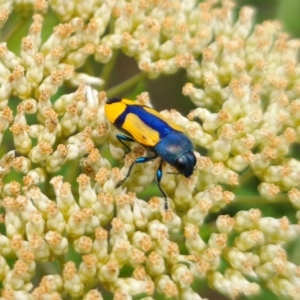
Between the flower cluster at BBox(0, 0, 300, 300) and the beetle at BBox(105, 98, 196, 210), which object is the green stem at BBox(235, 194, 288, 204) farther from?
the beetle at BBox(105, 98, 196, 210)

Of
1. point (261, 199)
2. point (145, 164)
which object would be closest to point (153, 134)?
point (145, 164)

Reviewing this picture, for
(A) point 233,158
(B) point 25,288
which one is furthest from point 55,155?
(A) point 233,158

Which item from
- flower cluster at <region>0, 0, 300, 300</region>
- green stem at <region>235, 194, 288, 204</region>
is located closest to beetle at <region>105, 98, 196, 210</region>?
flower cluster at <region>0, 0, 300, 300</region>

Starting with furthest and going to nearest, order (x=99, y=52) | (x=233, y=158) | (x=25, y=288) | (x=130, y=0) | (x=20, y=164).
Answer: (x=130, y=0) < (x=99, y=52) < (x=233, y=158) < (x=20, y=164) < (x=25, y=288)

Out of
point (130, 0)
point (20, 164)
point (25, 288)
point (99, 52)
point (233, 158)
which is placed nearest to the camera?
point (25, 288)

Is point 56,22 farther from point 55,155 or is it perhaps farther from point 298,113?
point 298,113
